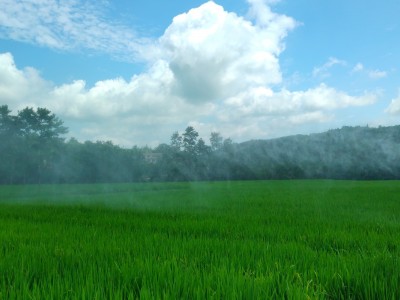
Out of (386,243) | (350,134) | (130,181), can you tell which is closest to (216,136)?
(130,181)

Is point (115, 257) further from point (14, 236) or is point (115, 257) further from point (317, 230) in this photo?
point (317, 230)

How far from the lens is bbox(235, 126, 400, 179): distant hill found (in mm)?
22078

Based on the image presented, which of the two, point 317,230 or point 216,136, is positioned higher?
point 216,136

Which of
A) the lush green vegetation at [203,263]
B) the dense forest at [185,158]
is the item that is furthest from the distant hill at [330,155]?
the lush green vegetation at [203,263]

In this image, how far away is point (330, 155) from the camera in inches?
925

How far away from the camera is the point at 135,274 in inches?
76.4

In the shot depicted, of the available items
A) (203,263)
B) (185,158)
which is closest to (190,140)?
(185,158)

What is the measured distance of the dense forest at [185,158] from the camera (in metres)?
22.8

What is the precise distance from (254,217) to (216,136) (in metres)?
26.3

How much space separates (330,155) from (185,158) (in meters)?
8.99

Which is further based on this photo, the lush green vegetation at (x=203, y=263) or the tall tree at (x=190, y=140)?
the tall tree at (x=190, y=140)

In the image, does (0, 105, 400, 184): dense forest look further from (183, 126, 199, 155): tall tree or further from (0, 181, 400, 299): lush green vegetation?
(0, 181, 400, 299): lush green vegetation

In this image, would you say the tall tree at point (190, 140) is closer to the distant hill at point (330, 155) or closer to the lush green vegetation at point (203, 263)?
the distant hill at point (330, 155)

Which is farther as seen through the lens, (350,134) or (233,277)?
(350,134)
